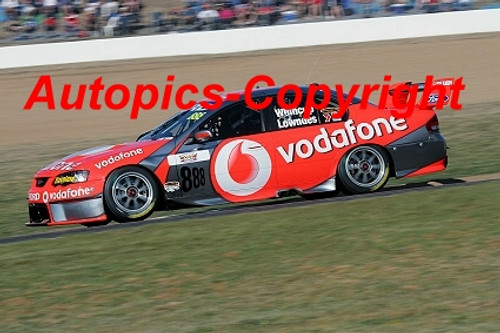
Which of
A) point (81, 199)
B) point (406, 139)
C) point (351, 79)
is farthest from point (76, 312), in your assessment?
point (351, 79)

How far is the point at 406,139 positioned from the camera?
11.2 m

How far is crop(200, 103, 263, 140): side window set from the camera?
10.8 m

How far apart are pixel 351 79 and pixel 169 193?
1512cm

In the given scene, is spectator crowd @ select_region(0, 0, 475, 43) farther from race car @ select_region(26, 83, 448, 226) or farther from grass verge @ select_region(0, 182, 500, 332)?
grass verge @ select_region(0, 182, 500, 332)

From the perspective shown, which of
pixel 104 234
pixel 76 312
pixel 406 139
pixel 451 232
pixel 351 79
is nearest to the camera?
pixel 76 312

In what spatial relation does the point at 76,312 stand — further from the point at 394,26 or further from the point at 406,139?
the point at 394,26

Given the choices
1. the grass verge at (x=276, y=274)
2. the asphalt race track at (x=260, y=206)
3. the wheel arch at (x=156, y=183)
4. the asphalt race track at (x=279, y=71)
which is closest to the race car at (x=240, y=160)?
the wheel arch at (x=156, y=183)

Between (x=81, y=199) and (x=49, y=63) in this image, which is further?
(x=49, y=63)

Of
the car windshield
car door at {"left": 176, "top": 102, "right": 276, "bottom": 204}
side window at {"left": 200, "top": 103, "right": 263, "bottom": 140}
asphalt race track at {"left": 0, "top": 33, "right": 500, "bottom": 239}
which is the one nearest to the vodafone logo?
car door at {"left": 176, "top": 102, "right": 276, "bottom": 204}

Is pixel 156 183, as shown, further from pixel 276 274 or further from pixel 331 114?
pixel 276 274

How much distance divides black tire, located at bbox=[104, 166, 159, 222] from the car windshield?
684 mm

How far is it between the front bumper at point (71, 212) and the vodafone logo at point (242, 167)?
50.3 inches

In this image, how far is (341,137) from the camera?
432 inches

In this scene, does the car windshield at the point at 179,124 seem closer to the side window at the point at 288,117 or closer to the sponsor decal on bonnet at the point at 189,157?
the sponsor decal on bonnet at the point at 189,157
